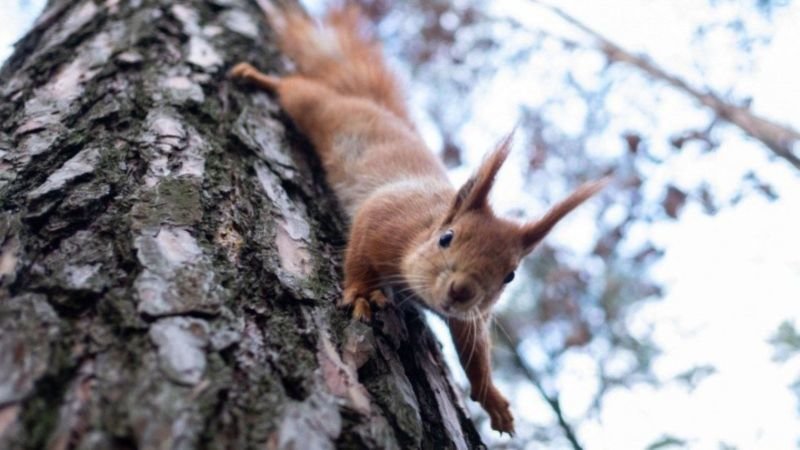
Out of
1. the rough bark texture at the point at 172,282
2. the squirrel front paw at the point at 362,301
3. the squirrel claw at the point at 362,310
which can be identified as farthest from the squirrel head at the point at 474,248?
the squirrel claw at the point at 362,310

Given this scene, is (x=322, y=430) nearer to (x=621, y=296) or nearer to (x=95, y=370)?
(x=95, y=370)

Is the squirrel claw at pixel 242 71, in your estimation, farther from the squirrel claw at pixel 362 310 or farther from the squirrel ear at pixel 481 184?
the squirrel claw at pixel 362 310

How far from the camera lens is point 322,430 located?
4.49 feet

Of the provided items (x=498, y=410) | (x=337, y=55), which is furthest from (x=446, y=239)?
(x=337, y=55)

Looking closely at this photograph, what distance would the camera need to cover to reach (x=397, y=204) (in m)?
3.13

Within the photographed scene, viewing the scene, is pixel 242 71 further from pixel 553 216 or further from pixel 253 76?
pixel 553 216

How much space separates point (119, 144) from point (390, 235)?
1.23 meters

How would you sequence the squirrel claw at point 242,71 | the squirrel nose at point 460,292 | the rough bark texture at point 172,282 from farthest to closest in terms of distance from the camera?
1. the squirrel claw at point 242,71
2. the squirrel nose at point 460,292
3. the rough bark texture at point 172,282

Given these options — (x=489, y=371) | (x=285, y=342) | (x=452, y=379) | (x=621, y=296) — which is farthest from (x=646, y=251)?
(x=285, y=342)

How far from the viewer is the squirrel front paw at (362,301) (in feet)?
6.67

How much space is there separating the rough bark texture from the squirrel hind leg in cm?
17

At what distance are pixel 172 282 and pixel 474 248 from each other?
4.72 feet

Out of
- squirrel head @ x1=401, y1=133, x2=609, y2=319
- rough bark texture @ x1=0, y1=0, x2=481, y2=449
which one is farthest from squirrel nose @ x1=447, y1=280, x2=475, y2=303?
rough bark texture @ x1=0, y1=0, x2=481, y2=449

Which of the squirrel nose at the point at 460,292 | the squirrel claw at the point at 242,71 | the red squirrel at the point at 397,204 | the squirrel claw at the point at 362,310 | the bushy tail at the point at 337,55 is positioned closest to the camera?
the squirrel claw at the point at 362,310
